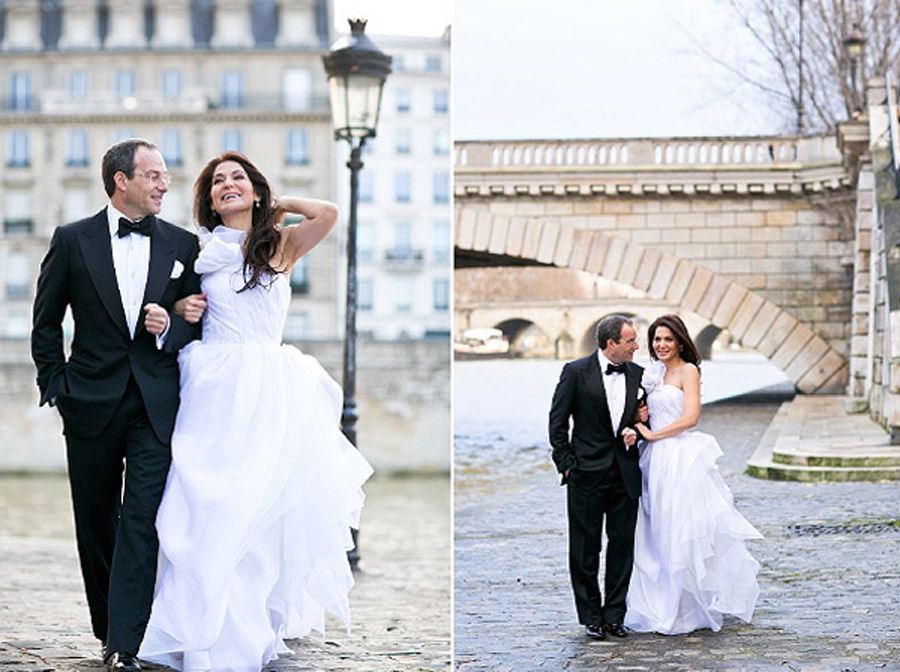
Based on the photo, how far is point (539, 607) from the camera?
19.9ft

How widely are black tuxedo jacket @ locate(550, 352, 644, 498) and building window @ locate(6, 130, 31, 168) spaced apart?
131 ft

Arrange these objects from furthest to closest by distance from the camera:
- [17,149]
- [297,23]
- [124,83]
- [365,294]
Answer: [297,23], [124,83], [17,149], [365,294]

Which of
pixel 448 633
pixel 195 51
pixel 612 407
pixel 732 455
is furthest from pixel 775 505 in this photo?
pixel 195 51

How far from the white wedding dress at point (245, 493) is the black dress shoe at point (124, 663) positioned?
72 mm

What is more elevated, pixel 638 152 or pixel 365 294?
pixel 365 294

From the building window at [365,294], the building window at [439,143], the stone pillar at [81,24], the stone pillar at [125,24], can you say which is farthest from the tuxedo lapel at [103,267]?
the stone pillar at [81,24]

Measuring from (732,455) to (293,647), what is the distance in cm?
160

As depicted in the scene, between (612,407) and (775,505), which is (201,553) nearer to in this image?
(612,407)

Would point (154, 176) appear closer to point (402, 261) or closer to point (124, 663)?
point (124, 663)

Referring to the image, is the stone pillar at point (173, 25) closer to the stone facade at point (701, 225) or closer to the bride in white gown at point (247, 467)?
the stone facade at point (701, 225)

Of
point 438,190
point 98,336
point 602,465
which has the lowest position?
point 602,465

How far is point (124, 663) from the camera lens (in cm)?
512

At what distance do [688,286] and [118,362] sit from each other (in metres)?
2.18

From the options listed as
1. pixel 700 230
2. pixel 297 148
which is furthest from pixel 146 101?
pixel 700 230
